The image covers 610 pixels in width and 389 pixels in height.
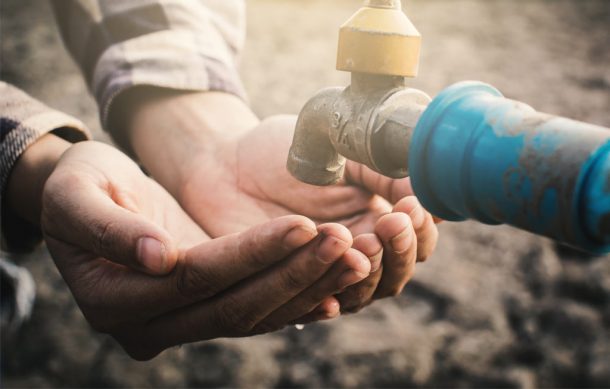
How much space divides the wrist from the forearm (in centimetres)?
19

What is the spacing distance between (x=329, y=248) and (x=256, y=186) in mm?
380

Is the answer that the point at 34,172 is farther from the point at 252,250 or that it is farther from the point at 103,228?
the point at 252,250

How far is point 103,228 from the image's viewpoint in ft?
2.31

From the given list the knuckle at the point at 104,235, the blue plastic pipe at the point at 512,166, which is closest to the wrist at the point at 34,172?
the knuckle at the point at 104,235

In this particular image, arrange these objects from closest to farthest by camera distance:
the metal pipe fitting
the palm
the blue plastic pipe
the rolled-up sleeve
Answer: the blue plastic pipe < the metal pipe fitting < the palm < the rolled-up sleeve

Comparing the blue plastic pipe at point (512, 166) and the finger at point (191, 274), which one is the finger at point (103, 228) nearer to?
the finger at point (191, 274)

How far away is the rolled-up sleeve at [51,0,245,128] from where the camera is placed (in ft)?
3.54

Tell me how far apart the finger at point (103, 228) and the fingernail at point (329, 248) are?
17 centimetres

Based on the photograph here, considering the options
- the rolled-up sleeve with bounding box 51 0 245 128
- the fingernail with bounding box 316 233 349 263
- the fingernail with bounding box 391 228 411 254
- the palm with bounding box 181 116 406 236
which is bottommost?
the palm with bounding box 181 116 406 236

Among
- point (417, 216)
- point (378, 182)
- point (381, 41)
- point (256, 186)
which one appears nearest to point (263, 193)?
point (256, 186)

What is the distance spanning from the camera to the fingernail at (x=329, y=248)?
0.64m

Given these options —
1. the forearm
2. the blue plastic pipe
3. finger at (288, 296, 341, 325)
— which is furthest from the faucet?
the forearm

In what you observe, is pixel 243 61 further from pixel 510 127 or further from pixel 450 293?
pixel 510 127

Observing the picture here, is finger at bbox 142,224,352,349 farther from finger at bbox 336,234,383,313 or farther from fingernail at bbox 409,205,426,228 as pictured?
fingernail at bbox 409,205,426,228
